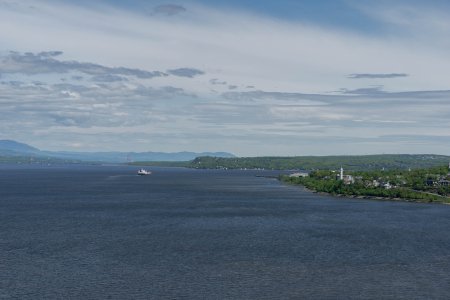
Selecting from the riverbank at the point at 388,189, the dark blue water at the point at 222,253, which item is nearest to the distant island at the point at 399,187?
the riverbank at the point at 388,189

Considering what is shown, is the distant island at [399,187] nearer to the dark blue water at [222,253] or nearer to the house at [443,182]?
the house at [443,182]

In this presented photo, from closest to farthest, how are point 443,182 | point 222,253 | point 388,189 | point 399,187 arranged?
point 222,253
point 388,189
point 443,182
point 399,187

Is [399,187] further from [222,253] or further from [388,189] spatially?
[222,253]

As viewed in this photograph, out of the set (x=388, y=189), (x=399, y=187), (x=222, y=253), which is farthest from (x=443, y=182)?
(x=222, y=253)

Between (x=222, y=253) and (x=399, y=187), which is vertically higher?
(x=399, y=187)

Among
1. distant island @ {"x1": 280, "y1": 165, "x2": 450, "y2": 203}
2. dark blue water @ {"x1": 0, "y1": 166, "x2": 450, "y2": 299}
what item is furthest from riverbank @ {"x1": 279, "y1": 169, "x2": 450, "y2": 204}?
dark blue water @ {"x1": 0, "y1": 166, "x2": 450, "y2": 299}

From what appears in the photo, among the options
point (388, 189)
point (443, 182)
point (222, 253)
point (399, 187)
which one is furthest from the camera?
point (399, 187)

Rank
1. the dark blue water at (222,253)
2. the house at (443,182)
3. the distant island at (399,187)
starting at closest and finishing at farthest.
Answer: the dark blue water at (222,253)
the distant island at (399,187)
the house at (443,182)

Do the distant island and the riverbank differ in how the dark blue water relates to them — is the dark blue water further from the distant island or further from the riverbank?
the distant island
